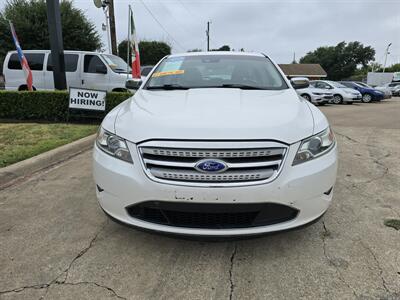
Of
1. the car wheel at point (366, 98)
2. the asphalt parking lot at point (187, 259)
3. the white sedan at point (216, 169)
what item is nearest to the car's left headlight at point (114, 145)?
the white sedan at point (216, 169)

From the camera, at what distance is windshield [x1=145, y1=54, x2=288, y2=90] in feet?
11.8

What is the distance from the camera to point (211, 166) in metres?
2.23

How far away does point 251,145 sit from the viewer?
88.7 inches

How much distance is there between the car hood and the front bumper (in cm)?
16

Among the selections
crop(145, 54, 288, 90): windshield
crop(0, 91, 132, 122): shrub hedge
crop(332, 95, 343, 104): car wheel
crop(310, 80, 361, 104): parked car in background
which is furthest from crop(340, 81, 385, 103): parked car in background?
crop(145, 54, 288, 90): windshield

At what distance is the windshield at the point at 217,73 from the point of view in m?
3.61

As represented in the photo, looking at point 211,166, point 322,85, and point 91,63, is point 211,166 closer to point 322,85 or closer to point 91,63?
point 91,63

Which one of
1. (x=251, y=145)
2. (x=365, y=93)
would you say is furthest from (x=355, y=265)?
(x=365, y=93)

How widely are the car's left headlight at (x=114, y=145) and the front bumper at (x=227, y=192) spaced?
0.14 ft

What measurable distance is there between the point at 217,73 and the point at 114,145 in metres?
1.78

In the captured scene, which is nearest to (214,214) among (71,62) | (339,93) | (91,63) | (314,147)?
(314,147)

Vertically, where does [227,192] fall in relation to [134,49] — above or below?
below

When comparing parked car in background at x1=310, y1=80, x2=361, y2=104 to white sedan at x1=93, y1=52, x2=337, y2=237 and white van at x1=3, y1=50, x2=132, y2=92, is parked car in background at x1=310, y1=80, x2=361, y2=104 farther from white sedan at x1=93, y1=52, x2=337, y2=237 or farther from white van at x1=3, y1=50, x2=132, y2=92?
white sedan at x1=93, y1=52, x2=337, y2=237

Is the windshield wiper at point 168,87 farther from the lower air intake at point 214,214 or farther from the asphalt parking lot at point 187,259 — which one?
the lower air intake at point 214,214
